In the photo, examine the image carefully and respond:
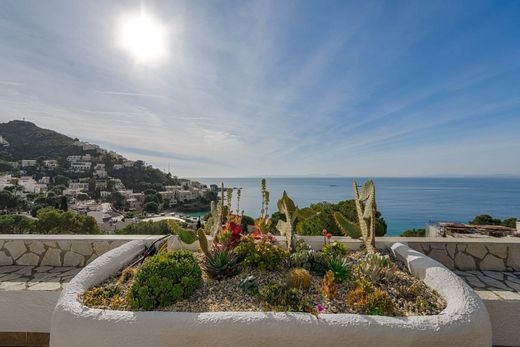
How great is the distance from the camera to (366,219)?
159 inches

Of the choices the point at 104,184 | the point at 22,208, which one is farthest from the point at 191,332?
the point at 104,184

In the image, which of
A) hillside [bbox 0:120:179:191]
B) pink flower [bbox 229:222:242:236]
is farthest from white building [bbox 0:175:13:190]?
pink flower [bbox 229:222:242:236]

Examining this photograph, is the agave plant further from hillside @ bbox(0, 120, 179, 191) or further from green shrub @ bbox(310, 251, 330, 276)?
hillside @ bbox(0, 120, 179, 191)

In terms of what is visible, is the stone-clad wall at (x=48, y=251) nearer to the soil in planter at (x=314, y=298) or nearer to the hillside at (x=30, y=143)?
the soil in planter at (x=314, y=298)

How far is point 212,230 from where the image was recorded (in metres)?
4.01

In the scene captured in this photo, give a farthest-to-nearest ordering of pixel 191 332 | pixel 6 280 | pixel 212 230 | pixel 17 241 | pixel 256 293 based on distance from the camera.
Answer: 1. pixel 17 241
2. pixel 212 230
3. pixel 6 280
4. pixel 256 293
5. pixel 191 332

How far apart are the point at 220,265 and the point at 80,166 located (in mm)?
55803

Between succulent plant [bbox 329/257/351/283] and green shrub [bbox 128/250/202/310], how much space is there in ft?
5.24

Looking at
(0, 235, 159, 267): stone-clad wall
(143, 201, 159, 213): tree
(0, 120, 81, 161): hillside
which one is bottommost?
(143, 201, 159, 213): tree

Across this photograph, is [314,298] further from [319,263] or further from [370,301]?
[319,263]

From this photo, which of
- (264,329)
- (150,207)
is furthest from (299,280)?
(150,207)

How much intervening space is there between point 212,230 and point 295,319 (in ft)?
6.89

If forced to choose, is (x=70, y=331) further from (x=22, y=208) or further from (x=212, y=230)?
(x=22, y=208)

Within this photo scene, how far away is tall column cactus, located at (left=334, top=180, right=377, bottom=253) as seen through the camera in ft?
12.8
